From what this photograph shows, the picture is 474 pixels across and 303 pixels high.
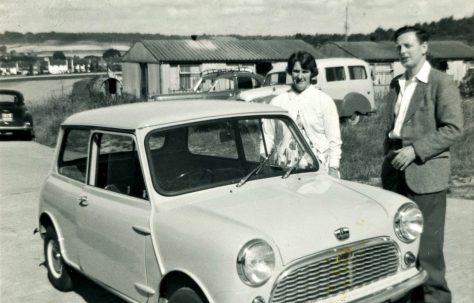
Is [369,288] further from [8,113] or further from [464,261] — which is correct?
[8,113]

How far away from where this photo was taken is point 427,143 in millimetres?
3594

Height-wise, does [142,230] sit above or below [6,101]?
above

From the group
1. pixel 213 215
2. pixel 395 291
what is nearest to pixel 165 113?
pixel 213 215

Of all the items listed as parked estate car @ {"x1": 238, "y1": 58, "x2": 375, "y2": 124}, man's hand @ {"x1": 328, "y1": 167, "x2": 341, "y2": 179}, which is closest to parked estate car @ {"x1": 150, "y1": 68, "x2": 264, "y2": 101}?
parked estate car @ {"x1": 238, "y1": 58, "x2": 375, "y2": 124}

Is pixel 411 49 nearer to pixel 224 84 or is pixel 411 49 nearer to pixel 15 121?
pixel 224 84

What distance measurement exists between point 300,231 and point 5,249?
4377 millimetres

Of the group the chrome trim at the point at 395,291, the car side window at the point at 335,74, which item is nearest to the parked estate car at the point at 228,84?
the car side window at the point at 335,74

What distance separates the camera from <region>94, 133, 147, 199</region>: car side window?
3895mm

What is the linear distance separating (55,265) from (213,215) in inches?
96.1

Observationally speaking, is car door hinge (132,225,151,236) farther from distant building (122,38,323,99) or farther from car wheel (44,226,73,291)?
distant building (122,38,323,99)

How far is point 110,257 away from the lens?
12.7ft

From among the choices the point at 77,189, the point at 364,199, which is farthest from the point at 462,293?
the point at 77,189

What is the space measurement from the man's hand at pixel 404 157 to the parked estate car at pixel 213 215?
8.0 inches

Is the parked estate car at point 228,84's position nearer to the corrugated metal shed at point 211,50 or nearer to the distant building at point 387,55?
the corrugated metal shed at point 211,50
